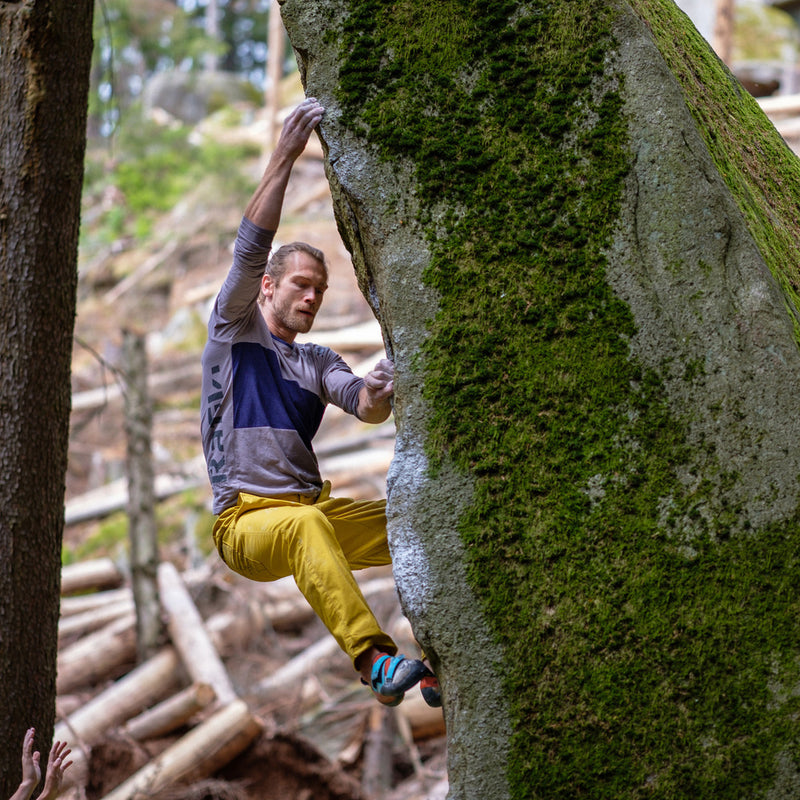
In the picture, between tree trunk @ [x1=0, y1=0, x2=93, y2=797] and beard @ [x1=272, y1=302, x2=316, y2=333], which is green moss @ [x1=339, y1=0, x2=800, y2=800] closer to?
beard @ [x1=272, y1=302, x2=316, y2=333]

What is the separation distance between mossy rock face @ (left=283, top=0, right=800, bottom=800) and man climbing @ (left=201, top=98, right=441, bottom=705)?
225mm

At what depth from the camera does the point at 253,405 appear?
361 centimetres

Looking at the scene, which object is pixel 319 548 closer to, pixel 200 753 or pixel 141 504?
pixel 200 753

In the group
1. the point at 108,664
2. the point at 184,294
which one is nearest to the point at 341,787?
the point at 108,664

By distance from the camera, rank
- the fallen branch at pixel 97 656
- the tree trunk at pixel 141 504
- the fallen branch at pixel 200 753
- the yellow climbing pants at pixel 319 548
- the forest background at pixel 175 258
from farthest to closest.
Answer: the forest background at pixel 175 258 → the tree trunk at pixel 141 504 → the fallen branch at pixel 97 656 → the fallen branch at pixel 200 753 → the yellow climbing pants at pixel 319 548

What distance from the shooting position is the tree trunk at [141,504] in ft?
27.4

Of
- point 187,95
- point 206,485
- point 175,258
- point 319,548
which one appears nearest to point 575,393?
point 319,548

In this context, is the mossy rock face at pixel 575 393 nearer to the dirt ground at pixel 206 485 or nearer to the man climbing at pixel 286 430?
the man climbing at pixel 286 430

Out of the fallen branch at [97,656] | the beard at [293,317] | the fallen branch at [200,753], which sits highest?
the beard at [293,317]

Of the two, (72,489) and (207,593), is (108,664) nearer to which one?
(207,593)

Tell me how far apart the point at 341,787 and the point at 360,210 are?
543cm

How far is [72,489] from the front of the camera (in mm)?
12906

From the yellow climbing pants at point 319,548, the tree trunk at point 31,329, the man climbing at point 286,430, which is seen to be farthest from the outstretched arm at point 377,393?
the tree trunk at point 31,329

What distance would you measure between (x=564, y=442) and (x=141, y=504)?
6.60m
